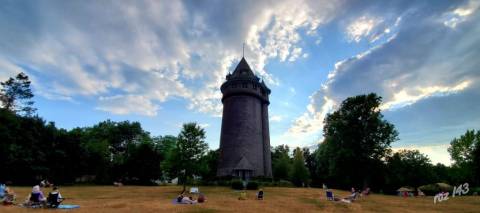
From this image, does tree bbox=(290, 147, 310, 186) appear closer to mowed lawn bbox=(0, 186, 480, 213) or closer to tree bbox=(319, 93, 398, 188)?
tree bbox=(319, 93, 398, 188)

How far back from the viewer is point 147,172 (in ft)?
186

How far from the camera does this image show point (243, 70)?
6166cm

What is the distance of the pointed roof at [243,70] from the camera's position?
59.3 metres

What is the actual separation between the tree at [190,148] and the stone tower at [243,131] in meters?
16.9

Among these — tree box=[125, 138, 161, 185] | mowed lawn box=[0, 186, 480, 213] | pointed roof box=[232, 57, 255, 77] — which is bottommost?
mowed lawn box=[0, 186, 480, 213]

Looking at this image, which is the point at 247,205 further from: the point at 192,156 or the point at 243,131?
the point at 243,131

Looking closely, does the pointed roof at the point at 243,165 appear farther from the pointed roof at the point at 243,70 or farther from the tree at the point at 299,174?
the pointed roof at the point at 243,70

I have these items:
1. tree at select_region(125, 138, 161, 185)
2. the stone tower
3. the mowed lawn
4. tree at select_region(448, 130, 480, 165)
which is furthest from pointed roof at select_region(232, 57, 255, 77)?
tree at select_region(448, 130, 480, 165)

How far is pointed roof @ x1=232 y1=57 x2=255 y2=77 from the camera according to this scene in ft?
195

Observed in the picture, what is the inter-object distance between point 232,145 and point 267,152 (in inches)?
354

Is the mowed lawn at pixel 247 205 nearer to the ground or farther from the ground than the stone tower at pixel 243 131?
nearer to the ground

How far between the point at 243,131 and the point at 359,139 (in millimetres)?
20041

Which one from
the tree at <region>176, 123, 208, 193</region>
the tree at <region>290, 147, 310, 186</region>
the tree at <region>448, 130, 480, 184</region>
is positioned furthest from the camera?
the tree at <region>448, 130, 480, 184</region>

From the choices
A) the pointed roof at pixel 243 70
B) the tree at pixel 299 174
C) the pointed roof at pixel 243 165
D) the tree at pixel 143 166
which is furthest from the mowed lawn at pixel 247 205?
the pointed roof at pixel 243 70
